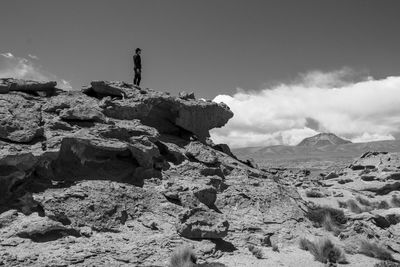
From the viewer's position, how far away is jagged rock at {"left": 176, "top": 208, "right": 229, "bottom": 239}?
1247 cm

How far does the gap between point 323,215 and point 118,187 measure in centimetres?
950

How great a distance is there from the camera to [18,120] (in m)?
13.5

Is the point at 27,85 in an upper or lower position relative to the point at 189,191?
upper

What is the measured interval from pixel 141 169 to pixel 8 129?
4911mm

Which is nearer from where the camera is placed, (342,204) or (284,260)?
(284,260)

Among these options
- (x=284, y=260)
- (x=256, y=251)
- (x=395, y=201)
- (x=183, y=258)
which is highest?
(x=395, y=201)

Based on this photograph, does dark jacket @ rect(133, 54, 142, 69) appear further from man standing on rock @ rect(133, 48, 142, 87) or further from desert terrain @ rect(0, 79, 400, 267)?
desert terrain @ rect(0, 79, 400, 267)

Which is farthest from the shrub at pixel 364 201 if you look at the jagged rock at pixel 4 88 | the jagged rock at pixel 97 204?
the jagged rock at pixel 4 88

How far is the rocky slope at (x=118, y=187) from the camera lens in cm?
1127

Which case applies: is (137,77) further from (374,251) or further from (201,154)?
(374,251)

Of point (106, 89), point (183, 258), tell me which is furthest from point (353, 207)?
point (106, 89)

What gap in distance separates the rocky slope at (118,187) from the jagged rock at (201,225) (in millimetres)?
35

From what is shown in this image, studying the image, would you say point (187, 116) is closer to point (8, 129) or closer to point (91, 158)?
point (91, 158)

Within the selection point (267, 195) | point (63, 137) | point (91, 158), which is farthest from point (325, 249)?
point (63, 137)
